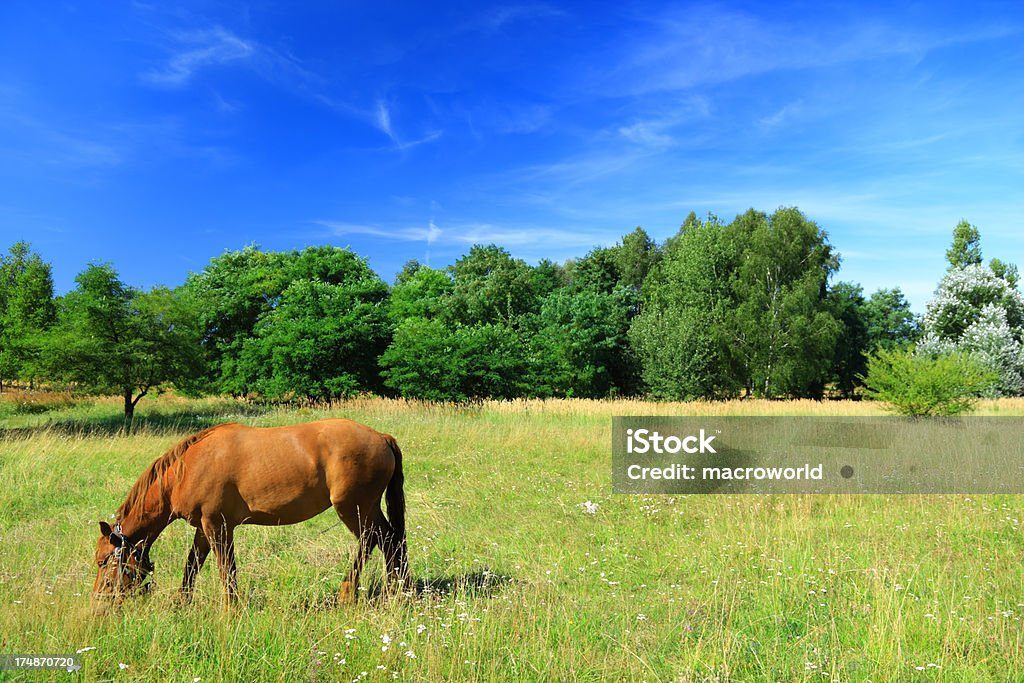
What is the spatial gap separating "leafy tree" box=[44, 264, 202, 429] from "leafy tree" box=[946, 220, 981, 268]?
1779 inches

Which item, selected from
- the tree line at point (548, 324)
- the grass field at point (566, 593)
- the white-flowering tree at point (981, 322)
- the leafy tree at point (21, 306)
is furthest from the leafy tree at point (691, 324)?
the leafy tree at point (21, 306)

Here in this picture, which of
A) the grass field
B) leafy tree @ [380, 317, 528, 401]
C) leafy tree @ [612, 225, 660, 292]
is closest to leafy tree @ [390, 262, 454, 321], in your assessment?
leafy tree @ [380, 317, 528, 401]

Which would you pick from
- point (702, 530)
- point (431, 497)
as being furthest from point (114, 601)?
point (702, 530)

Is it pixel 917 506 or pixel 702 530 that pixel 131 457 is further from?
pixel 917 506

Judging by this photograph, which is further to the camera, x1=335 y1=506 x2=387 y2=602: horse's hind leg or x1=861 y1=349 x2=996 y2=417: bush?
x1=861 y1=349 x2=996 y2=417: bush

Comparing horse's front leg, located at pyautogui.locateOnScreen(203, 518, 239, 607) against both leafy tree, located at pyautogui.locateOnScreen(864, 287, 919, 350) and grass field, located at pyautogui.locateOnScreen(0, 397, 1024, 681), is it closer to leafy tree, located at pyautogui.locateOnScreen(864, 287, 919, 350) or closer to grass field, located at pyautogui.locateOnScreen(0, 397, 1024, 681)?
grass field, located at pyautogui.locateOnScreen(0, 397, 1024, 681)

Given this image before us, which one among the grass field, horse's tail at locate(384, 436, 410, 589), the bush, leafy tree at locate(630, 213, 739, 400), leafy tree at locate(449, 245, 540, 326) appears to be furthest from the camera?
leafy tree at locate(449, 245, 540, 326)

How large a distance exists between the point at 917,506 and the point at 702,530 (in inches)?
140

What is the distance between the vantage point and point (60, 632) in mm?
3969

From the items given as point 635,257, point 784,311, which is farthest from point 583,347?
point 635,257

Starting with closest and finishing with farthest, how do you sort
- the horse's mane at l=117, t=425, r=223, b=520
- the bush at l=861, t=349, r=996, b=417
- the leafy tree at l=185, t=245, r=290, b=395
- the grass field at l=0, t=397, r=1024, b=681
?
the grass field at l=0, t=397, r=1024, b=681
the horse's mane at l=117, t=425, r=223, b=520
the bush at l=861, t=349, r=996, b=417
the leafy tree at l=185, t=245, r=290, b=395

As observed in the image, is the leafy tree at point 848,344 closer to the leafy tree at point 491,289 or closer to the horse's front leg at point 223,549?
the leafy tree at point 491,289

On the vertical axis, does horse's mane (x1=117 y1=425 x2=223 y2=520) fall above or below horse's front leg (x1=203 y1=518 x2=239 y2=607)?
above

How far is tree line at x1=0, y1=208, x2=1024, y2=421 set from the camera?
89.5ft
